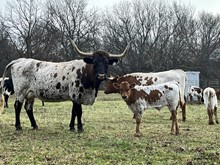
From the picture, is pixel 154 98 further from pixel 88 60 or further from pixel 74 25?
pixel 74 25

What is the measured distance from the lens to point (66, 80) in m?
12.2

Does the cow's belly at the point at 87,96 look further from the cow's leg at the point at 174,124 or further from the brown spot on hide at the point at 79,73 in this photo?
the cow's leg at the point at 174,124

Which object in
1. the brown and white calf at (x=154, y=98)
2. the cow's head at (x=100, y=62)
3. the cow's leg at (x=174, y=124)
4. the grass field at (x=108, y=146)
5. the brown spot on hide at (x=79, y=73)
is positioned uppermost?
the cow's head at (x=100, y=62)

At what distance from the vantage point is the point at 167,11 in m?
65.9

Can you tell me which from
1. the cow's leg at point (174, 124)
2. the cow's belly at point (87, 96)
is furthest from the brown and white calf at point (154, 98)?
the cow's belly at point (87, 96)

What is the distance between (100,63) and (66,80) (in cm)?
119

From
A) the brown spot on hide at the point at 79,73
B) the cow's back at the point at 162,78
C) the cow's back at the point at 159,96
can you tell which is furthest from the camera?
the cow's back at the point at 162,78

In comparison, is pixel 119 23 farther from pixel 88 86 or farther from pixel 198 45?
pixel 88 86

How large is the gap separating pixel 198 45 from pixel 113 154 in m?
54.7

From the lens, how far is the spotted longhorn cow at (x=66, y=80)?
12.0m

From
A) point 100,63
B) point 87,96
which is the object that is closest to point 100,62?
point 100,63

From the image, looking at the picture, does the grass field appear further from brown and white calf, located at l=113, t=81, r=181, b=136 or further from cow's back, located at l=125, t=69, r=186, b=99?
cow's back, located at l=125, t=69, r=186, b=99

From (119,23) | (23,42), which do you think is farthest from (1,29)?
(119,23)

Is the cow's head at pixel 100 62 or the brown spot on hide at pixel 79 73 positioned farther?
the brown spot on hide at pixel 79 73
